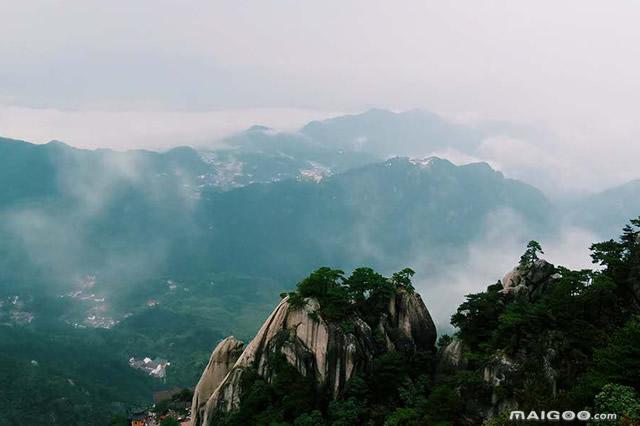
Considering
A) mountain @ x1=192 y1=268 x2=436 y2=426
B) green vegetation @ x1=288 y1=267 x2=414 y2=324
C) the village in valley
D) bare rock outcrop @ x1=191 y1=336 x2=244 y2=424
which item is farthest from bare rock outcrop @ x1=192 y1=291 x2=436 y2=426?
the village in valley

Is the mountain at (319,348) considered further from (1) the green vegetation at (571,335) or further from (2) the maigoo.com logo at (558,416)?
(2) the maigoo.com logo at (558,416)

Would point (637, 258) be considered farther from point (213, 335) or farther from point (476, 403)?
point (213, 335)

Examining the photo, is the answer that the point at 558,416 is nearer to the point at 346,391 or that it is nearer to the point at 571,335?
the point at 571,335

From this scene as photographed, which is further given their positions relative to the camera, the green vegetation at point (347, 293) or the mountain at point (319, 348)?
the green vegetation at point (347, 293)

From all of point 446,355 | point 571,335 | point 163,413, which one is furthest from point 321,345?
point 163,413

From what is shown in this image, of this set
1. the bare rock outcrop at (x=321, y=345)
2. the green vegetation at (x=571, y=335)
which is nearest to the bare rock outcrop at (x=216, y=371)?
the bare rock outcrop at (x=321, y=345)

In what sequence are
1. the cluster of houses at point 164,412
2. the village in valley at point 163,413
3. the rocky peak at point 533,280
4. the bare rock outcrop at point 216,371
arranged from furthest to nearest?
the cluster of houses at point 164,412, the village in valley at point 163,413, the bare rock outcrop at point 216,371, the rocky peak at point 533,280

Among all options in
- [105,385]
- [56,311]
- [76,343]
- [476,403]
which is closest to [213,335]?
[76,343]
